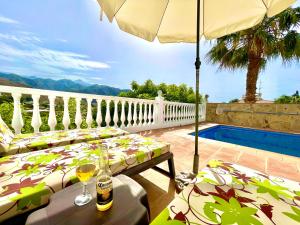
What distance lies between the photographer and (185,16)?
2.25 m

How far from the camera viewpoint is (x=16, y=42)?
77.8ft

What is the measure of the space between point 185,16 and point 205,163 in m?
2.34

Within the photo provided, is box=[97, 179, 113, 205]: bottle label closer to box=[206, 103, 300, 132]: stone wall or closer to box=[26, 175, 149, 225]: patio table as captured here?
box=[26, 175, 149, 225]: patio table

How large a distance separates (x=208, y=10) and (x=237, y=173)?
6.99 feet

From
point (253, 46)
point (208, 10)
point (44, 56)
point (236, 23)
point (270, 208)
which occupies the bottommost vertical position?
point (270, 208)

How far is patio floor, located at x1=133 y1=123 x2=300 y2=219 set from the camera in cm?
161

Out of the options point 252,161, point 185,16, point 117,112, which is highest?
point 185,16

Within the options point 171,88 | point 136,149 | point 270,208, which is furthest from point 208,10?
point 171,88

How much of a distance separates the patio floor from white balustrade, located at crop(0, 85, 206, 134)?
1.57 metres

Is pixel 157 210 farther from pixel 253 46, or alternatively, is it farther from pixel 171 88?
pixel 171 88

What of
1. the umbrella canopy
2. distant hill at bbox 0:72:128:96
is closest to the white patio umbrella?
the umbrella canopy

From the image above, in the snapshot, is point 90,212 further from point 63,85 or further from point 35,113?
point 63,85

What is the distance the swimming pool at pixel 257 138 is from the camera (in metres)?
4.88

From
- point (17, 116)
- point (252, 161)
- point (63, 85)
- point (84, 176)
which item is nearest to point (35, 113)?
point (17, 116)
